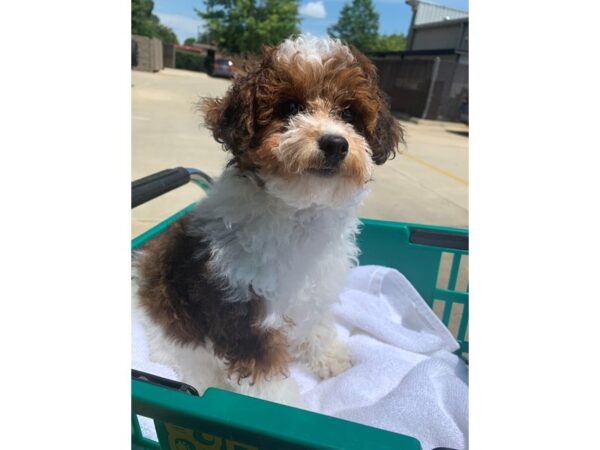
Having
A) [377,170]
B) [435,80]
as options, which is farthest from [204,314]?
[435,80]

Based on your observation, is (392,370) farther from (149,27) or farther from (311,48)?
(149,27)

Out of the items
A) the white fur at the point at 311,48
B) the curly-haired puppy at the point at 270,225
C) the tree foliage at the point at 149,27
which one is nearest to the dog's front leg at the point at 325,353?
the curly-haired puppy at the point at 270,225

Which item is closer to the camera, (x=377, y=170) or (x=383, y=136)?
(x=383, y=136)

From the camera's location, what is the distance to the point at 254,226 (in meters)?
1.79

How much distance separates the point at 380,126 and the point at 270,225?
23.3 inches

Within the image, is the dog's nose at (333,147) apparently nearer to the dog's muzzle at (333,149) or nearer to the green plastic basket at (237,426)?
the dog's muzzle at (333,149)

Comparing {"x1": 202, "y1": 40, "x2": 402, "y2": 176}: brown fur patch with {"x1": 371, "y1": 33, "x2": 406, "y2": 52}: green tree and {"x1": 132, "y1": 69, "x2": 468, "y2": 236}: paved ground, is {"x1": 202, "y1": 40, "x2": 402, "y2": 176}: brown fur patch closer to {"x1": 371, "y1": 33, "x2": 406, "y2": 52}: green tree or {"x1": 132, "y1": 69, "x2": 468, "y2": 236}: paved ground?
{"x1": 132, "y1": 69, "x2": 468, "y2": 236}: paved ground

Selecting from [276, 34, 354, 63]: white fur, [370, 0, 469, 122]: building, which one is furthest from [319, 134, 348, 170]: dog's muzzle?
[370, 0, 469, 122]: building

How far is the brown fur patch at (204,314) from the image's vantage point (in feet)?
6.01

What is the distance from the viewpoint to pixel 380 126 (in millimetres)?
1797

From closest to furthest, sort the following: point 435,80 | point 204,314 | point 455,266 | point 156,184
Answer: point 204,314
point 156,184
point 455,266
point 435,80

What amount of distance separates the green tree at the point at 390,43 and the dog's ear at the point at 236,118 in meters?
51.8

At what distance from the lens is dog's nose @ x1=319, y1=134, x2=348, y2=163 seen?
150cm
